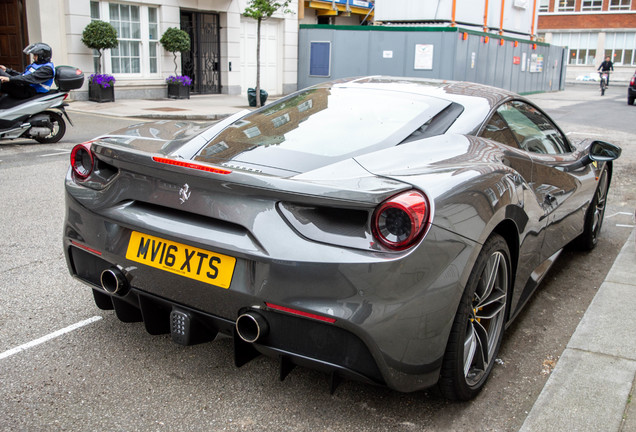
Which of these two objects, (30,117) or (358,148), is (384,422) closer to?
(358,148)

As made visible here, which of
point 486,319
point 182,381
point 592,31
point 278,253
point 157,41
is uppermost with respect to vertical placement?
point 592,31

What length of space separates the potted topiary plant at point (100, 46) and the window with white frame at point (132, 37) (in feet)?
2.96

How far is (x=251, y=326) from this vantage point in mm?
2465

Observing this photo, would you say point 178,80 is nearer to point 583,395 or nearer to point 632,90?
point 632,90

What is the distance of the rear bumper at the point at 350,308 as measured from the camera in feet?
7.53

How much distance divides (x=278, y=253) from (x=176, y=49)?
17.5 metres

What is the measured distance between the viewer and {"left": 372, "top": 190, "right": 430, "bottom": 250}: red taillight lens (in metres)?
2.30

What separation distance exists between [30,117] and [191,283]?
28.2ft

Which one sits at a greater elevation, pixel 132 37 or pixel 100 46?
pixel 132 37

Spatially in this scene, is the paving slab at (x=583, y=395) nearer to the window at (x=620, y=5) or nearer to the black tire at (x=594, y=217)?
the black tire at (x=594, y=217)

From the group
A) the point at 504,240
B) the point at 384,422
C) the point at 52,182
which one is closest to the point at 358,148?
the point at 504,240

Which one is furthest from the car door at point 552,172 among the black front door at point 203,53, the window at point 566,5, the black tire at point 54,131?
the window at point 566,5

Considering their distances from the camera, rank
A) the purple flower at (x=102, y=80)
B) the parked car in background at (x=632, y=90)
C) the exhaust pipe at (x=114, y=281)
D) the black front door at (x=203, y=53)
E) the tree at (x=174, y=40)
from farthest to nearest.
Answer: the parked car in background at (x=632, y=90), the black front door at (x=203, y=53), the tree at (x=174, y=40), the purple flower at (x=102, y=80), the exhaust pipe at (x=114, y=281)

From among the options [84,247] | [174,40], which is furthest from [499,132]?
[174,40]
